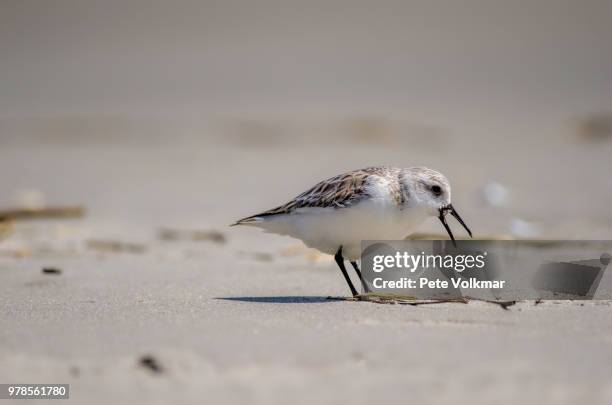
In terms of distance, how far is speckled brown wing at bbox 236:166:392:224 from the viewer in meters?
5.30

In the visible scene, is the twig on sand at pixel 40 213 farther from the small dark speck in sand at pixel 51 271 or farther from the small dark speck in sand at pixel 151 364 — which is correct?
the small dark speck in sand at pixel 151 364

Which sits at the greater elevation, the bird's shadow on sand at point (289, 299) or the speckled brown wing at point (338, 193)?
the speckled brown wing at point (338, 193)

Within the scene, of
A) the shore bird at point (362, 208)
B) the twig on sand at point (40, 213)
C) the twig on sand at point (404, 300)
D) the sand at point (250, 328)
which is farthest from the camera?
the twig on sand at point (40, 213)

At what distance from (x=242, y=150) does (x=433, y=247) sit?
9623 mm

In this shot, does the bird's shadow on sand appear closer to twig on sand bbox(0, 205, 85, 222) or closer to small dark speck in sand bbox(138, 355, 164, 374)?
small dark speck in sand bbox(138, 355, 164, 374)

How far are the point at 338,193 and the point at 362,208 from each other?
185 millimetres

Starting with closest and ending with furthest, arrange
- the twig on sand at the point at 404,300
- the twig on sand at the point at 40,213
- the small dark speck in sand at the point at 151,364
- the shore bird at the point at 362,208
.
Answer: the small dark speck in sand at the point at 151,364 → the twig on sand at the point at 404,300 → the shore bird at the point at 362,208 → the twig on sand at the point at 40,213

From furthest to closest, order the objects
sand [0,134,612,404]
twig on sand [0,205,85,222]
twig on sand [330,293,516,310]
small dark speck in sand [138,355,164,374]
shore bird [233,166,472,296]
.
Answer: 1. twig on sand [0,205,85,222]
2. shore bird [233,166,472,296]
3. twig on sand [330,293,516,310]
4. small dark speck in sand [138,355,164,374]
5. sand [0,134,612,404]

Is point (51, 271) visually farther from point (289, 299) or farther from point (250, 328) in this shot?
point (250, 328)

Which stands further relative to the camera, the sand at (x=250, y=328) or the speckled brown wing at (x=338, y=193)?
the speckled brown wing at (x=338, y=193)

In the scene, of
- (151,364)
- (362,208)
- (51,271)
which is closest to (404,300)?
(362,208)

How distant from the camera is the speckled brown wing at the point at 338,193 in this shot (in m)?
5.30

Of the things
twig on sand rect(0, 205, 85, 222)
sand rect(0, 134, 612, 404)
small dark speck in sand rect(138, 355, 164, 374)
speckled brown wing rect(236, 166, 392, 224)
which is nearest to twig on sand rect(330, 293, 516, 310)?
sand rect(0, 134, 612, 404)

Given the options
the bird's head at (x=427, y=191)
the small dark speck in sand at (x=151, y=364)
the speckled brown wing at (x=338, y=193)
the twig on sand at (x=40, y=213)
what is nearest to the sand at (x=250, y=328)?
the small dark speck in sand at (x=151, y=364)
